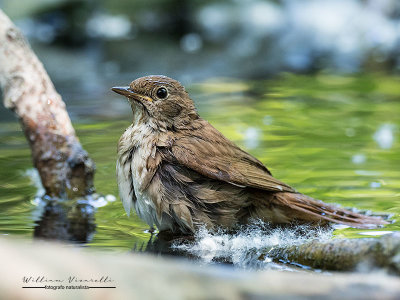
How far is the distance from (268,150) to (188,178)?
2714 mm

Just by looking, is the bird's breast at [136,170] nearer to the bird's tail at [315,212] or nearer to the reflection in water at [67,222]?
the reflection in water at [67,222]

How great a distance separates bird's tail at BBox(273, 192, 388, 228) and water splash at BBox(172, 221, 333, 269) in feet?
0.26

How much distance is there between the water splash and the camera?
4.52 meters

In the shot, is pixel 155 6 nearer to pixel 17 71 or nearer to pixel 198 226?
pixel 17 71

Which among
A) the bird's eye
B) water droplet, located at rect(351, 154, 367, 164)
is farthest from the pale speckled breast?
water droplet, located at rect(351, 154, 367, 164)

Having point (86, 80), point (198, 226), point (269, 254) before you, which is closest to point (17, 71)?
point (198, 226)

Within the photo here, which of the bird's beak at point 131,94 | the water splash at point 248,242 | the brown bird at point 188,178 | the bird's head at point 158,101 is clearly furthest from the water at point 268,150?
the bird's beak at point 131,94

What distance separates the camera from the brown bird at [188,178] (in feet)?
15.6

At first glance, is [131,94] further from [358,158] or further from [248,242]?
[358,158]

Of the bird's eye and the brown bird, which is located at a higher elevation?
the bird's eye

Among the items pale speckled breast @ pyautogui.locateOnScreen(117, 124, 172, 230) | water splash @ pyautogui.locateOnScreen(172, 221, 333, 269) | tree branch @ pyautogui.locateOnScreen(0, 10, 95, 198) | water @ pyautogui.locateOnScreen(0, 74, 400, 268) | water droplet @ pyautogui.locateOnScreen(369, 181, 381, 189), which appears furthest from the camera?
water droplet @ pyautogui.locateOnScreen(369, 181, 381, 189)

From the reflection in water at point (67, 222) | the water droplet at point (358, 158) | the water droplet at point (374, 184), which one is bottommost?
the reflection in water at point (67, 222)

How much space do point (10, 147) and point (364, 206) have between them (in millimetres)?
4082

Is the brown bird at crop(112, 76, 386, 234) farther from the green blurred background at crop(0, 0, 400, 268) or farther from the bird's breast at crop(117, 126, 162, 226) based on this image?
the green blurred background at crop(0, 0, 400, 268)
